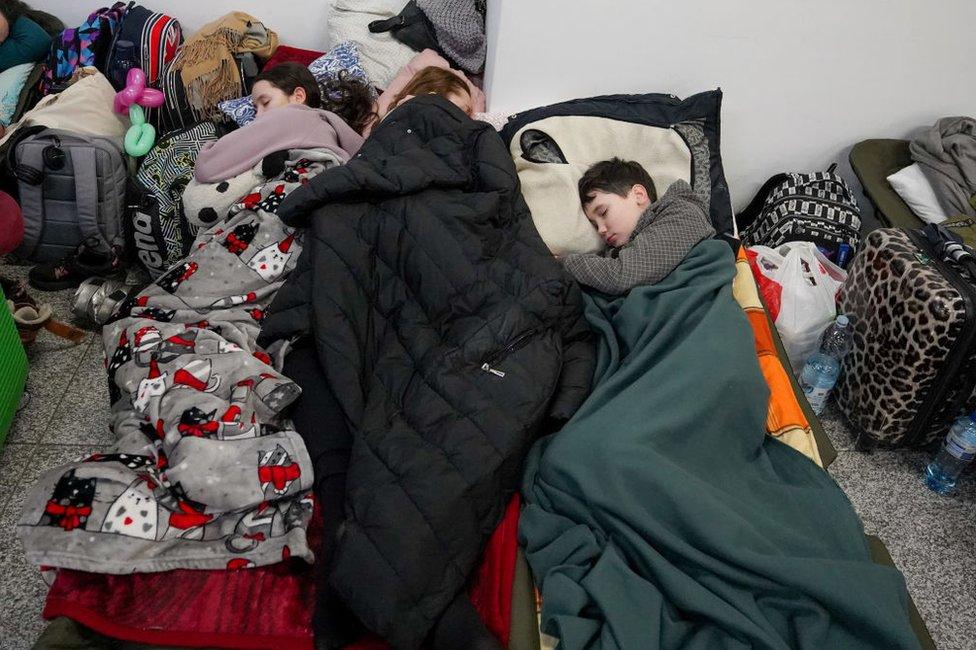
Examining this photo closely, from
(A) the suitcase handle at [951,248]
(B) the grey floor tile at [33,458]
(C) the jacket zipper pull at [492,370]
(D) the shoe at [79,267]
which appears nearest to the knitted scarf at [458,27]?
(D) the shoe at [79,267]

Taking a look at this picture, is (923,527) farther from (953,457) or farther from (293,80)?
(293,80)

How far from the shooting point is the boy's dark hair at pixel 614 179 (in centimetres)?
174

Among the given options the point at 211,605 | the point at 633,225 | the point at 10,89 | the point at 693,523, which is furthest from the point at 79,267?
the point at 693,523

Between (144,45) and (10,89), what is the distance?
0.45 meters

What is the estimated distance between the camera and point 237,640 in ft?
3.49

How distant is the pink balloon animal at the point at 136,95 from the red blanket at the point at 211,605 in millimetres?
1589

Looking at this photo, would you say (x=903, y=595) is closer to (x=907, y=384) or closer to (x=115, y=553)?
(x=907, y=384)

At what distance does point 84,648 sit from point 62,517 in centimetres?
20

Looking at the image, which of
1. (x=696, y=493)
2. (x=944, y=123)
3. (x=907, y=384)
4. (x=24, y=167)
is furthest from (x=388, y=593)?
(x=944, y=123)

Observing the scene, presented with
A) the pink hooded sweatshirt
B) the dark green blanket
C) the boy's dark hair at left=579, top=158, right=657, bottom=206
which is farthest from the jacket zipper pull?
the pink hooded sweatshirt

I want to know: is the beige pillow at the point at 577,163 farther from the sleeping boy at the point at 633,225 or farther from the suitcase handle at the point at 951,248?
the suitcase handle at the point at 951,248

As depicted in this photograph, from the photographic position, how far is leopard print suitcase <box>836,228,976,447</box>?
1533 millimetres

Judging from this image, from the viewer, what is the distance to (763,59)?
198cm

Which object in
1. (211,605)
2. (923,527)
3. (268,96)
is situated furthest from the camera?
(268,96)
